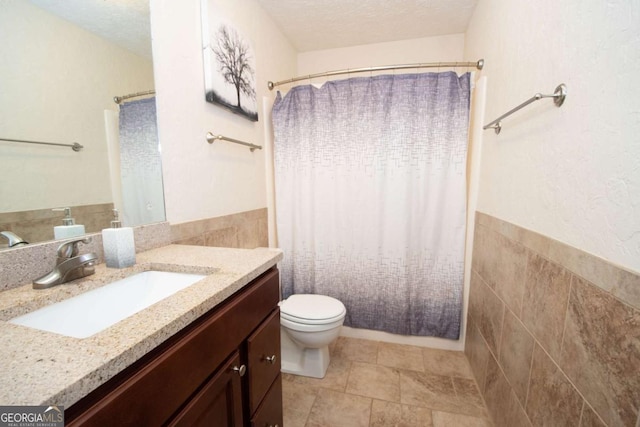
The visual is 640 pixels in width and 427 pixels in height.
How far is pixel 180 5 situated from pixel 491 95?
1610 mm

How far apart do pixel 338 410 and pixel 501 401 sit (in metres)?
0.78

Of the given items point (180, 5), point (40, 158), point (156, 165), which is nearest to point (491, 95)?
point (180, 5)

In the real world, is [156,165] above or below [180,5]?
below

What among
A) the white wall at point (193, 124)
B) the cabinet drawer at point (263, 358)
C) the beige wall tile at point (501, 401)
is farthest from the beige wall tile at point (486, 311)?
the white wall at point (193, 124)

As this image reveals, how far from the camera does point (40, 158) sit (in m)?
0.71

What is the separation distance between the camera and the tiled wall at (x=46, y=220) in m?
0.65

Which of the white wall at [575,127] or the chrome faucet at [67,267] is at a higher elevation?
the white wall at [575,127]

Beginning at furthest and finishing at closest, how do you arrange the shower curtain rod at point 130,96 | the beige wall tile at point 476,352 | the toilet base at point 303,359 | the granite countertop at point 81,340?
the toilet base at point 303,359 < the beige wall tile at point 476,352 < the shower curtain rod at point 130,96 < the granite countertop at point 81,340

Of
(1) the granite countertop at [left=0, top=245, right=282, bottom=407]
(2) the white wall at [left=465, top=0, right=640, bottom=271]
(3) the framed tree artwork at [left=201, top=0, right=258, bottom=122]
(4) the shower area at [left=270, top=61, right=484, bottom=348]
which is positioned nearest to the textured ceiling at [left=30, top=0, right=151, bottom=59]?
(3) the framed tree artwork at [left=201, top=0, right=258, bottom=122]

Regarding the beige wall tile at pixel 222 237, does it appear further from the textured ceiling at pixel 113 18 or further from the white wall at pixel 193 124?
the textured ceiling at pixel 113 18

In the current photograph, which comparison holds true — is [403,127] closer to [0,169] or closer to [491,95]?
[491,95]

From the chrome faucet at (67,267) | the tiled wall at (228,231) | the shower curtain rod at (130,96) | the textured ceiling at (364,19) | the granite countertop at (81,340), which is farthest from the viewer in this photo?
the textured ceiling at (364,19)

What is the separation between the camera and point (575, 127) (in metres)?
0.74

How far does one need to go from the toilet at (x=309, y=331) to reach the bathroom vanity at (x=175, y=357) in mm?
454
